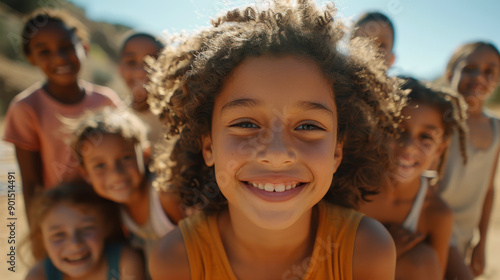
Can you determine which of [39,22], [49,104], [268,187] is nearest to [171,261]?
[268,187]

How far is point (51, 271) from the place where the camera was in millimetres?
2051

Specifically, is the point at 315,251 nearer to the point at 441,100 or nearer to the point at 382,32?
the point at 441,100

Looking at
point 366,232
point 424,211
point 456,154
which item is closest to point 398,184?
point 424,211

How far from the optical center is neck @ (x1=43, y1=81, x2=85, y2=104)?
110 inches

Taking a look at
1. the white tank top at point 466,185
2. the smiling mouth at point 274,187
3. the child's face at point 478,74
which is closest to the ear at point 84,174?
the smiling mouth at point 274,187

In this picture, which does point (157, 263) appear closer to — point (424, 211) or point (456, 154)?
point (424, 211)

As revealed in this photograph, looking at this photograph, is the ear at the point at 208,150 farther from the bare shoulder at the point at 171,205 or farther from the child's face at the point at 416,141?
the child's face at the point at 416,141

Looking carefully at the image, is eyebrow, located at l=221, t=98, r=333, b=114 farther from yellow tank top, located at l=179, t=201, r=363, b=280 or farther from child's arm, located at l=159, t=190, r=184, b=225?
child's arm, located at l=159, t=190, r=184, b=225

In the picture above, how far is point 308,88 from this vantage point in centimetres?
137

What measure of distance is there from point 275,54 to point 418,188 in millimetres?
1315

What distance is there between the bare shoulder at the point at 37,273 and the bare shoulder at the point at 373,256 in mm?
1690

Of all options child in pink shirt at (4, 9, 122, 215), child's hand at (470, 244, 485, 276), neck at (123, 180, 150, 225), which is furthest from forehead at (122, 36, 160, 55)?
child's hand at (470, 244, 485, 276)

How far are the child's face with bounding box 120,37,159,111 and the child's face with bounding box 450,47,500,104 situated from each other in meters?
2.40

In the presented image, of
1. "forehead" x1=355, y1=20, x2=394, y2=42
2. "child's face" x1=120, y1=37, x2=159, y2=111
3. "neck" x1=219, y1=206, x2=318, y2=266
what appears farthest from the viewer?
"child's face" x1=120, y1=37, x2=159, y2=111
